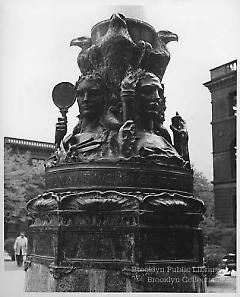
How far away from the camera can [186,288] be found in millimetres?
4141

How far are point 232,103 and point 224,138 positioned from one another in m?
0.44

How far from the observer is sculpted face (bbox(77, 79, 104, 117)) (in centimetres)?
453

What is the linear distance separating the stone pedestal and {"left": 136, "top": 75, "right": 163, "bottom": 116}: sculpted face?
25.1 inches

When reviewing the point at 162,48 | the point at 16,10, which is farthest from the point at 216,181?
the point at 16,10

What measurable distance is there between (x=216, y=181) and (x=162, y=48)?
1.86 meters

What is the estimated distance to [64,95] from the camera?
5.02 meters

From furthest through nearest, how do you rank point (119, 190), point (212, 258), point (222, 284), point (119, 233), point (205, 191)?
point (205, 191) → point (212, 258) → point (222, 284) → point (119, 190) → point (119, 233)

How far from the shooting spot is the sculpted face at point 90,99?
14.9 ft

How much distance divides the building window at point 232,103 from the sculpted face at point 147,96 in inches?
47.0

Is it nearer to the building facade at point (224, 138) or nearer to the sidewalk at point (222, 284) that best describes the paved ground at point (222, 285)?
the sidewalk at point (222, 284)

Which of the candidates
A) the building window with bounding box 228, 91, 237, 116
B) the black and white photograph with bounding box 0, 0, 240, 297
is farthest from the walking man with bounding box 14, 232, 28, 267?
the building window with bounding box 228, 91, 237, 116

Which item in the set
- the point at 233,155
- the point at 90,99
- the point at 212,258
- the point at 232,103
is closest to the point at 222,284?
the point at 212,258

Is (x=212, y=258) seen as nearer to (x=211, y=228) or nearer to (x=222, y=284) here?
(x=222, y=284)

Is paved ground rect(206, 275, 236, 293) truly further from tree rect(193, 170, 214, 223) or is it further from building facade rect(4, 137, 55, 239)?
building facade rect(4, 137, 55, 239)
